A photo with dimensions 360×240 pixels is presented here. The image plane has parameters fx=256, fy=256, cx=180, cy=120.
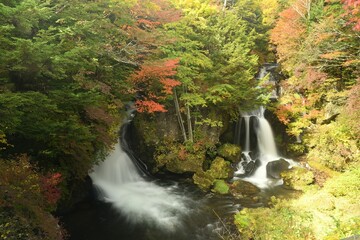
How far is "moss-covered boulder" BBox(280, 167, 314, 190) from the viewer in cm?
1338

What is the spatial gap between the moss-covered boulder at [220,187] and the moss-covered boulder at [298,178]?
3.34 metres

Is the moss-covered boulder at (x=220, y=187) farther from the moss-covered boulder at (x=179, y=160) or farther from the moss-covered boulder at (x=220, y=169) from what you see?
the moss-covered boulder at (x=179, y=160)

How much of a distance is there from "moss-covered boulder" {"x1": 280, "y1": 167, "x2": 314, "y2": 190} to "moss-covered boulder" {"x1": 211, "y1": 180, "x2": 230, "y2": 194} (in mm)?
3336

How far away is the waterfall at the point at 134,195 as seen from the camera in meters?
11.2

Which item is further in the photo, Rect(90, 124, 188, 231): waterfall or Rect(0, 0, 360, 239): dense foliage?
Rect(90, 124, 188, 231): waterfall

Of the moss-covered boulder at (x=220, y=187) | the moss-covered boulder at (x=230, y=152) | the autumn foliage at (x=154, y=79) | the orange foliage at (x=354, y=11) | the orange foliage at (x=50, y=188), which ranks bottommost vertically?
the moss-covered boulder at (x=220, y=187)

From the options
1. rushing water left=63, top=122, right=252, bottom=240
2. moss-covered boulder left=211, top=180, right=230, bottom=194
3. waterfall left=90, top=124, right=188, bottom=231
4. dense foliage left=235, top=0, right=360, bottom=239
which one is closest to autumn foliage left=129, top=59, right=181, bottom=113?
waterfall left=90, top=124, right=188, bottom=231

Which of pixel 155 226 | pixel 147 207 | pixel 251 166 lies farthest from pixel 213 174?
pixel 155 226

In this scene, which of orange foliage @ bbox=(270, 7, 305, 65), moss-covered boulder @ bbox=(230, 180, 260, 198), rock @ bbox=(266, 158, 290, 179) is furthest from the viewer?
orange foliage @ bbox=(270, 7, 305, 65)

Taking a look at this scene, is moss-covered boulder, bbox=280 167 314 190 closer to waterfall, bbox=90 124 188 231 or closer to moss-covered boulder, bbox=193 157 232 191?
moss-covered boulder, bbox=193 157 232 191

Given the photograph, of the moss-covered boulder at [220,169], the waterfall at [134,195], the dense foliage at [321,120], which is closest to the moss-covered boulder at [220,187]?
the moss-covered boulder at [220,169]

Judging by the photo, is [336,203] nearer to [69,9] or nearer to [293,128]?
[293,128]

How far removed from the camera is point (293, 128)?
631 inches

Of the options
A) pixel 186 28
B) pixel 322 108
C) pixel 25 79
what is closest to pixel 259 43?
pixel 322 108
